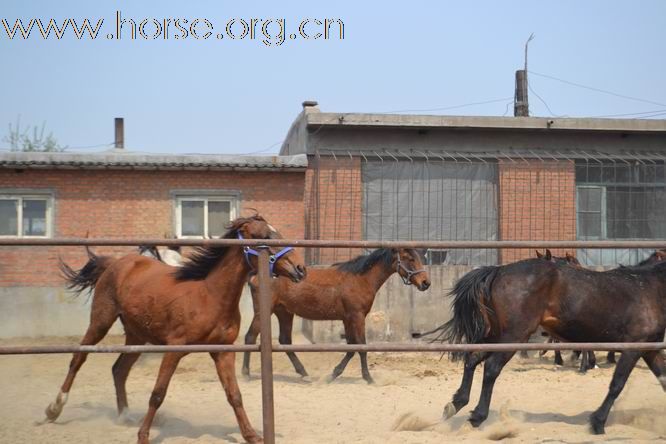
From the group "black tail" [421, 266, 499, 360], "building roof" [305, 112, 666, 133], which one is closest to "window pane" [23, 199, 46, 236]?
"building roof" [305, 112, 666, 133]

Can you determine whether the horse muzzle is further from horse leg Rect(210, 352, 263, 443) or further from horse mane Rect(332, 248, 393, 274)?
horse mane Rect(332, 248, 393, 274)

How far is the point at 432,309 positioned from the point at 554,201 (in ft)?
11.8

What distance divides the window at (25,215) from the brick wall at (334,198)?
4464 millimetres

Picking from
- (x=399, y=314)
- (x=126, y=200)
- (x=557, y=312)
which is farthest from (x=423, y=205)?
(x=557, y=312)

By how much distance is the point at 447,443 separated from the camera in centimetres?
573

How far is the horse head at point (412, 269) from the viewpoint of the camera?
344 inches

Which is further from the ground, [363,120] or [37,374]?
[363,120]

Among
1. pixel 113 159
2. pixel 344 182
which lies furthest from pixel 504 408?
pixel 113 159

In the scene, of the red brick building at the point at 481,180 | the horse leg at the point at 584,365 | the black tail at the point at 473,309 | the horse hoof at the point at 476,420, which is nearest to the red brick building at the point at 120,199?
the red brick building at the point at 481,180

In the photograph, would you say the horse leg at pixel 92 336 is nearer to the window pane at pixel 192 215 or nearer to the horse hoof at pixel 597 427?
the horse hoof at pixel 597 427

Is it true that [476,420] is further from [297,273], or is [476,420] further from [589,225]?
[589,225]

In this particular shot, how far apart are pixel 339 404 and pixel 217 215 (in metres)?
6.45

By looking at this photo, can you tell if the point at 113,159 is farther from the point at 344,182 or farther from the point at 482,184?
the point at 482,184

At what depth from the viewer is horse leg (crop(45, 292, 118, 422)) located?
627 centimetres
